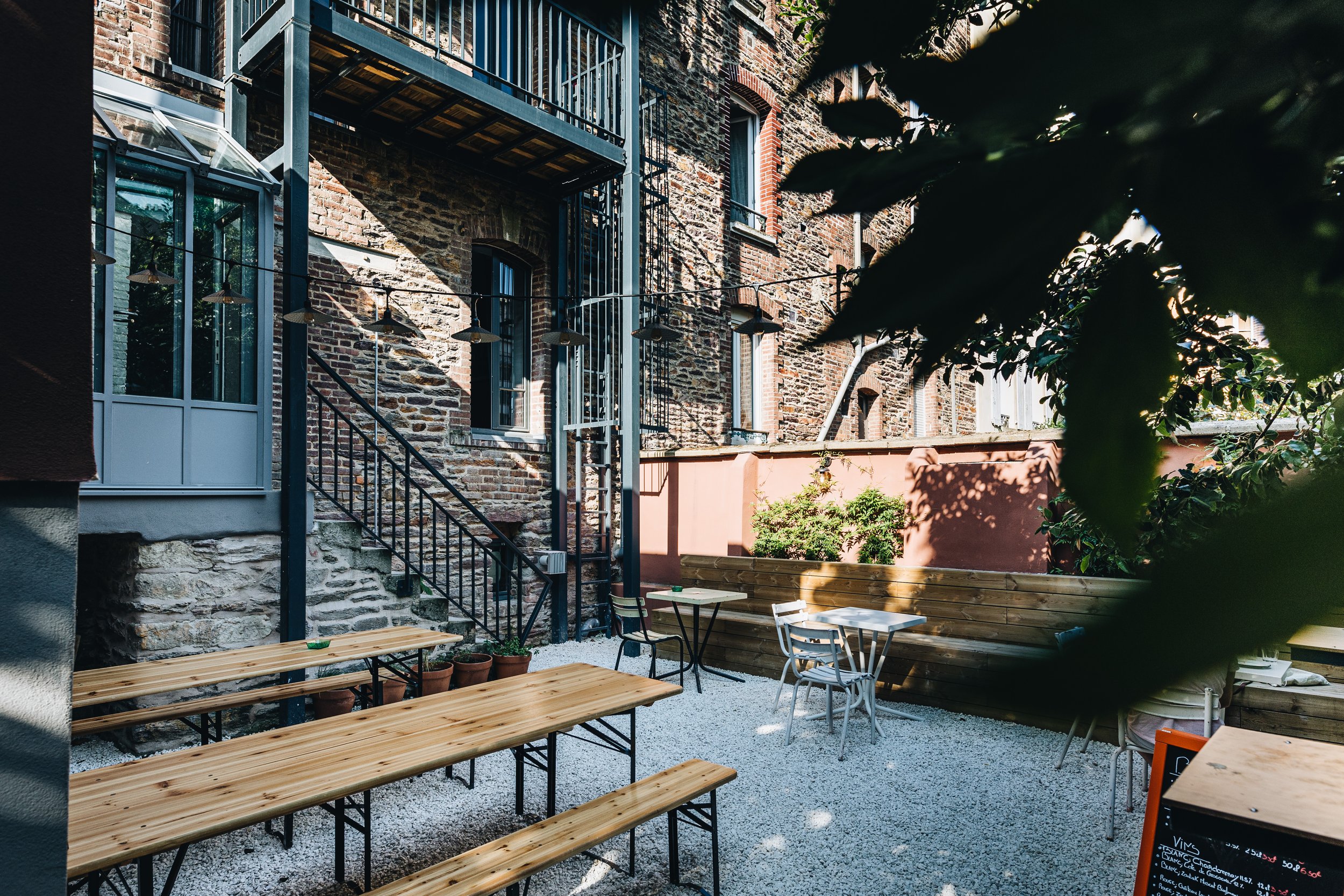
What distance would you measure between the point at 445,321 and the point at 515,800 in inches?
174

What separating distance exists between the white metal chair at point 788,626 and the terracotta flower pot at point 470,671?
2045 mm

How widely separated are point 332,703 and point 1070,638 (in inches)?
218

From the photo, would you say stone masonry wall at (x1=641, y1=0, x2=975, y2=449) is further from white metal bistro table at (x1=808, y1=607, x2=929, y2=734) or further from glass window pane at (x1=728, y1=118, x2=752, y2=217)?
white metal bistro table at (x1=808, y1=607, x2=929, y2=734)

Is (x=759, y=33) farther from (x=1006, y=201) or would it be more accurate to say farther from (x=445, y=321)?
(x=1006, y=201)

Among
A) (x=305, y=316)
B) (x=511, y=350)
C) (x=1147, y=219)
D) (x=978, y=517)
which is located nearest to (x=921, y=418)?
(x=978, y=517)

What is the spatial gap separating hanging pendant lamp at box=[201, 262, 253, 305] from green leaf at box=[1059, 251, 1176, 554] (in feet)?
17.7

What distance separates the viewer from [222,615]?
4945 mm

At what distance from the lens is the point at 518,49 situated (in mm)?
6934

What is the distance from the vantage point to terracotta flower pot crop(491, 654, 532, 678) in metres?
5.68

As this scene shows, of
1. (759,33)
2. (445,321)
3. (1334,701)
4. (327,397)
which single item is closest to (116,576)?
(327,397)

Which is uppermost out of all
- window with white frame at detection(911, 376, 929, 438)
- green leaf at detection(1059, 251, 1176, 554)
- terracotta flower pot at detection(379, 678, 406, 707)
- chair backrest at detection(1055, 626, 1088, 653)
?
window with white frame at detection(911, 376, 929, 438)

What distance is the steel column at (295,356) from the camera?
5129 millimetres

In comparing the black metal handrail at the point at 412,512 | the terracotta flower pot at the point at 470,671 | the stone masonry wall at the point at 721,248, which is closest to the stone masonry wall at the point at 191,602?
the black metal handrail at the point at 412,512

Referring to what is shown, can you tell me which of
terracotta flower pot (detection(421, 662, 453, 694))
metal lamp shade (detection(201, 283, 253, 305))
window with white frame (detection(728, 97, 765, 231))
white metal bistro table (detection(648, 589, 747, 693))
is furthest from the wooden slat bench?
window with white frame (detection(728, 97, 765, 231))
